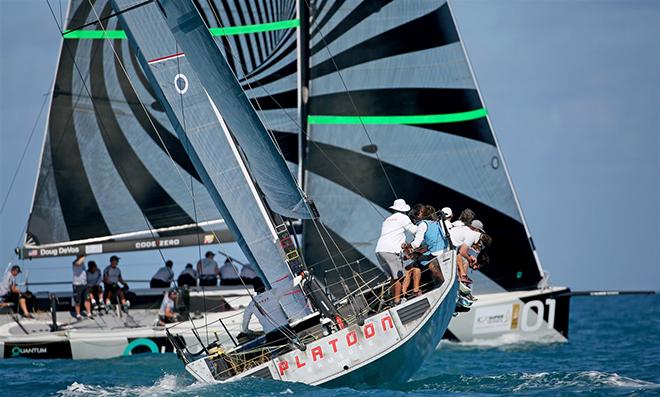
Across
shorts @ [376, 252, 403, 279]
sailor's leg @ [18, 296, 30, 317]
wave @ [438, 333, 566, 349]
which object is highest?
shorts @ [376, 252, 403, 279]

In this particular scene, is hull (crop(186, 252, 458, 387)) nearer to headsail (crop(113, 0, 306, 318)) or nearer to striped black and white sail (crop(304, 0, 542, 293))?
headsail (crop(113, 0, 306, 318))

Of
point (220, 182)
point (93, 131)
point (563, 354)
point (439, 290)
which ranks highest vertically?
point (93, 131)

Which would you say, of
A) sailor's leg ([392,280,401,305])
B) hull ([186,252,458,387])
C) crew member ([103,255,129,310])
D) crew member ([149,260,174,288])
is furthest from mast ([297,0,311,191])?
hull ([186,252,458,387])

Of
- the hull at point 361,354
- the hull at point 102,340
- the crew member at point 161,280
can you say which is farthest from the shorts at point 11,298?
the hull at point 361,354

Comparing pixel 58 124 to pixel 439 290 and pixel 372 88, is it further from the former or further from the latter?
pixel 439 290

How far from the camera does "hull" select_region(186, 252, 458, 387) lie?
11898 mm

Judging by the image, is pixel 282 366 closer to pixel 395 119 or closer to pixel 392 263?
pixel 392 263

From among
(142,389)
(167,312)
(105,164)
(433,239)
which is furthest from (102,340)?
(433,239)

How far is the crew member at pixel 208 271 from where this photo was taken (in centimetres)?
2033

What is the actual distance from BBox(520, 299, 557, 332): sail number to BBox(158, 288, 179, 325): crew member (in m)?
5.91

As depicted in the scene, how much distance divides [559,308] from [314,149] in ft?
16.7

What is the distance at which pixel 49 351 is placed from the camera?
18109mm

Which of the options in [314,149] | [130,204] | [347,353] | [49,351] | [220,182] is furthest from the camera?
[130,204]

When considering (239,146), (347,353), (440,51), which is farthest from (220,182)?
(440,51)
